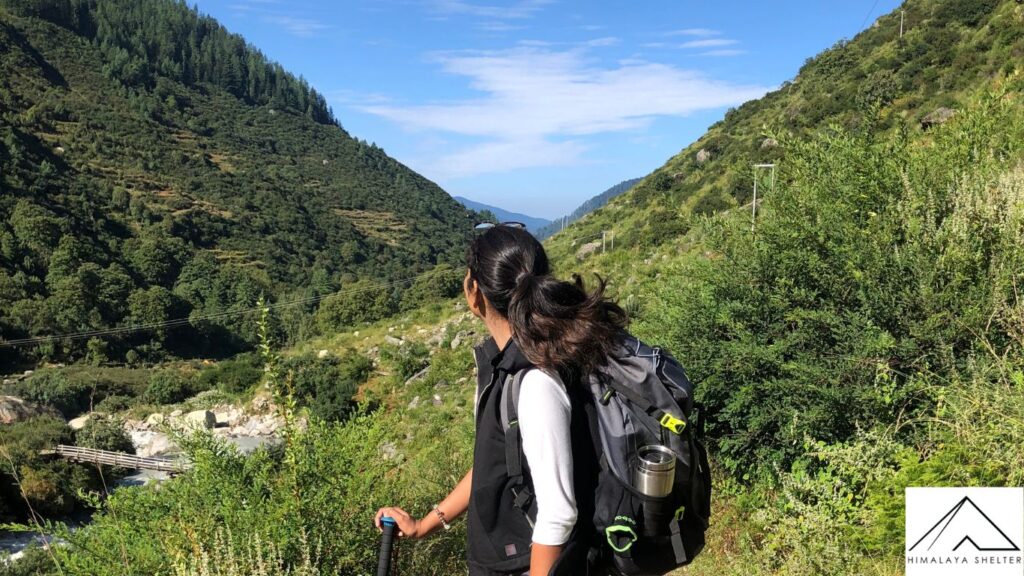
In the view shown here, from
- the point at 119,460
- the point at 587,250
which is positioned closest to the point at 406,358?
the point at 119,460

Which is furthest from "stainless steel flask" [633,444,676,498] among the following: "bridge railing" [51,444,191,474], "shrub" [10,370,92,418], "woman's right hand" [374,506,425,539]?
"shrub" [10,370,92,418]

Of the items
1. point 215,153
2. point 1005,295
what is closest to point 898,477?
point 1005,295

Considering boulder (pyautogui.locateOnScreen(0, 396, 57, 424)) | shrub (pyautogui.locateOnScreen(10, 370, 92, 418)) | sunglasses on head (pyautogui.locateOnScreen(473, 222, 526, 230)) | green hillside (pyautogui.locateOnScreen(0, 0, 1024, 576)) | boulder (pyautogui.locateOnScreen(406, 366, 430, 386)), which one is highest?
sunglasses on head (pyautogui.locateOnScreen(473, 222, 526, 230))

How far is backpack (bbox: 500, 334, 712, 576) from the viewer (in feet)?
Result: 4.48

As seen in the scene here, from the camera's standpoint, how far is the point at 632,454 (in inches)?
53.9

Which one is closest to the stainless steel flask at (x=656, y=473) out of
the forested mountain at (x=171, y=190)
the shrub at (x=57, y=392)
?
the shrub at (x=57, y=392)

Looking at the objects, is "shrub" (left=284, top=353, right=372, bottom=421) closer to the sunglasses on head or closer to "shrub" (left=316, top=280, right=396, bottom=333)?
"shrub" (left=316, top=280, right=396, bottom=333)

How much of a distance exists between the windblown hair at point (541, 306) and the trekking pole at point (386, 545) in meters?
0.78

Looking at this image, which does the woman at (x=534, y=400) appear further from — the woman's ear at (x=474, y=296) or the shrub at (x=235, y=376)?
the shrub at (x=235, y=376)

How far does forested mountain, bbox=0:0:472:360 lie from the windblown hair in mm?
31344

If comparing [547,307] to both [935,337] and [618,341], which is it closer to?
[618,341]

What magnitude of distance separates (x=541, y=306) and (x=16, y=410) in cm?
2569

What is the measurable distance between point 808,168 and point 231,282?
5197 centimetres

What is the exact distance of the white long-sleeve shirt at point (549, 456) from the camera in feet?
4.25
